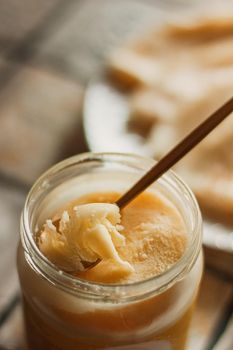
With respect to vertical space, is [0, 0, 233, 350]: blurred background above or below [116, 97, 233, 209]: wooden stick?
below

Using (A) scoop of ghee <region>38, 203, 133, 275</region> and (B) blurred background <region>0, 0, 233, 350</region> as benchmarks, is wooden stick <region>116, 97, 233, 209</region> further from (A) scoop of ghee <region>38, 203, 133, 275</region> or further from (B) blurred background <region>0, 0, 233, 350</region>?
(B) blurred background <region>0, 0, 233, 350</region>

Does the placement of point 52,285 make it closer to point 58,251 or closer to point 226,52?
point 58,251

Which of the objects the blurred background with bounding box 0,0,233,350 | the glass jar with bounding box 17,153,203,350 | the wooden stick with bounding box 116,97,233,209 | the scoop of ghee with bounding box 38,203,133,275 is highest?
the wooden stick with bounding box 116,97,233,209

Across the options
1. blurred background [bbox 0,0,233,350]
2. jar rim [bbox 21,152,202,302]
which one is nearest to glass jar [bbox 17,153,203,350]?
jar rim [bbox 21,152,202,302]

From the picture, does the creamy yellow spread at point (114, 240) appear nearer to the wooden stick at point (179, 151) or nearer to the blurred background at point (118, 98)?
the wooden stick at point (179, 151)

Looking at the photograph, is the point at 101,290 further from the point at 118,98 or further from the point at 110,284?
the point at 118,98

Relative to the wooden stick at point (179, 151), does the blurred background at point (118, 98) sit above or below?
below

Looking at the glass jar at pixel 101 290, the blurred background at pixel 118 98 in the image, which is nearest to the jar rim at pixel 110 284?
the glass jar at pixel 101 290
